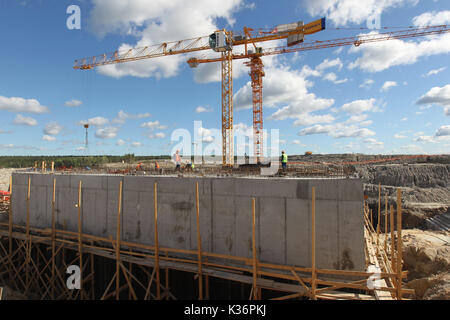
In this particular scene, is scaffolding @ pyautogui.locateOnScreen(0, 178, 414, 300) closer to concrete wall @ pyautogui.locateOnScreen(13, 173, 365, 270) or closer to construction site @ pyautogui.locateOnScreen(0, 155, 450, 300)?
construction site @ pyautogui.locateOnScreen(0, 155, 450, 300)

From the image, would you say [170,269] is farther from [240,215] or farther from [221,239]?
[240,215]

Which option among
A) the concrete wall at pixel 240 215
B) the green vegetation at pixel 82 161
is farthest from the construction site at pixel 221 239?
the green vegetation at pixel 82 161

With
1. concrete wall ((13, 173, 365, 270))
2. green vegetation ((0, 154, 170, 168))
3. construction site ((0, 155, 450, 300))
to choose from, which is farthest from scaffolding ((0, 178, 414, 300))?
green vegetation ((0, 154, 170, 168))

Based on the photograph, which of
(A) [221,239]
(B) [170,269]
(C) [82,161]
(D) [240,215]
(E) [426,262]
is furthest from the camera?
(C) [82,161]

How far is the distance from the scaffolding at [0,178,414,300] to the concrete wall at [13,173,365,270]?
1.11 feet

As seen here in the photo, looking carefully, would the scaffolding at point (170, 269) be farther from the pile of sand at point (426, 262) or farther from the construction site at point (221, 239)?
the pile of sand at point (426, 262)

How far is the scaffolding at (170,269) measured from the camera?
702 cm

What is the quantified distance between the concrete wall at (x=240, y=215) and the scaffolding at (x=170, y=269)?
0.34 meters

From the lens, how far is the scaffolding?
23.0 feet

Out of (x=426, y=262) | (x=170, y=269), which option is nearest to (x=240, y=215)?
(x=170, y=269)

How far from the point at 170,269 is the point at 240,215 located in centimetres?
367

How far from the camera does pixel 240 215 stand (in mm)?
8773

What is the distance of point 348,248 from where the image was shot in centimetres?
756
